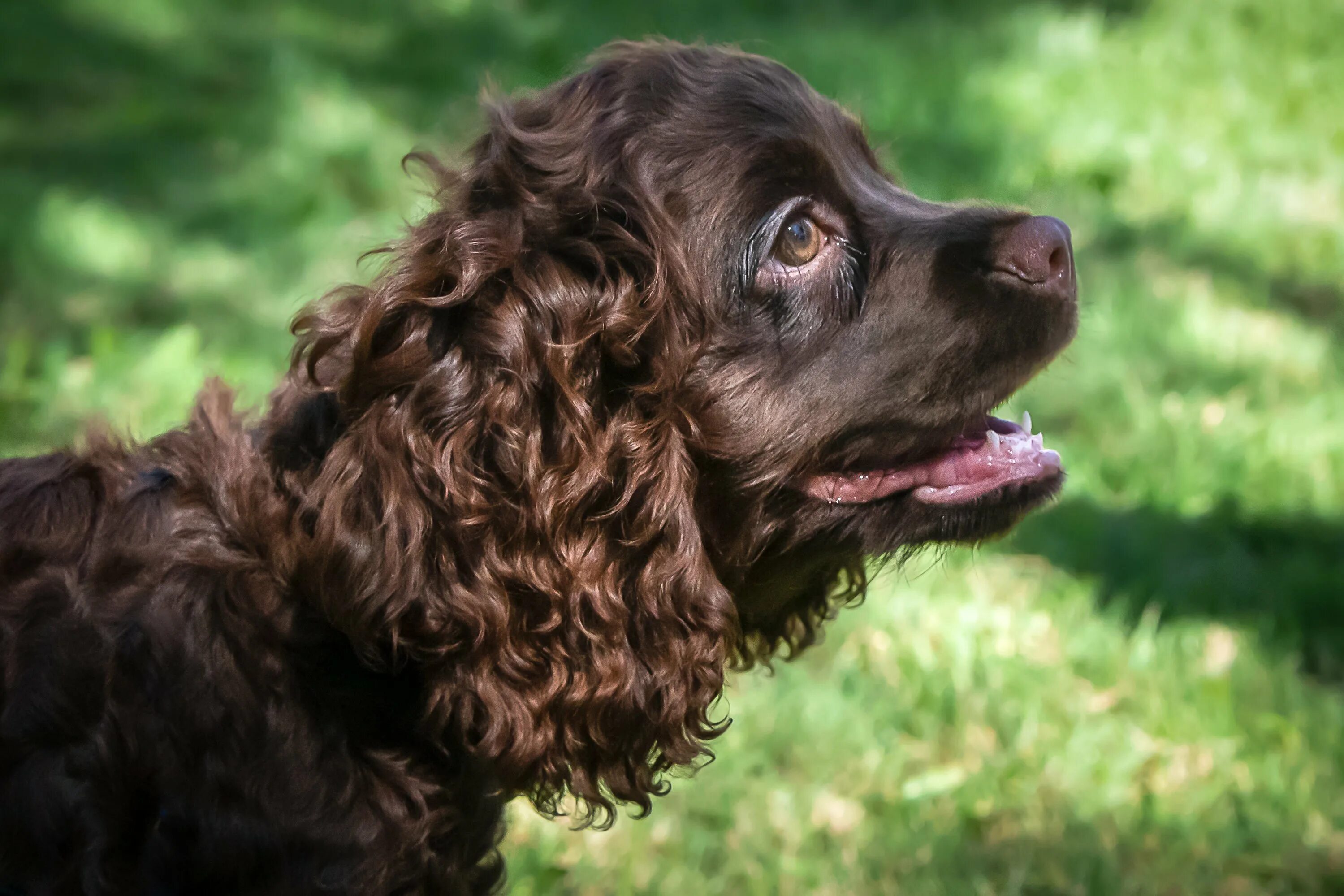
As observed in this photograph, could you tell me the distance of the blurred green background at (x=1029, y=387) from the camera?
3150 mm

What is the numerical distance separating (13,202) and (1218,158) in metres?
5.77

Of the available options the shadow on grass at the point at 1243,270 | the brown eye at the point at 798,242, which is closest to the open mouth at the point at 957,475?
the brown eye at the point at 798,242

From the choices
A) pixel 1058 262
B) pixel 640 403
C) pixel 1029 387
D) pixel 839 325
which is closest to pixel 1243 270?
pixel 1029 387

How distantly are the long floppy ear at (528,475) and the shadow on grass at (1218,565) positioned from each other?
218cm

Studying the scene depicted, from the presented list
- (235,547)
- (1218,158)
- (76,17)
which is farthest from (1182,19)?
(235,547)

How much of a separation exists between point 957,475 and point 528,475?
839 mm

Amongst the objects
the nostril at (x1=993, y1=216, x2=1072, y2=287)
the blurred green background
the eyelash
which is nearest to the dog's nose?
the nostril at (x1=993, y1=216, x2=1072, y2=287)

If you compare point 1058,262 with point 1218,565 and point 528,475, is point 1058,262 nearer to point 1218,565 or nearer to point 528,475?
point 528,475

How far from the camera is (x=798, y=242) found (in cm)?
229

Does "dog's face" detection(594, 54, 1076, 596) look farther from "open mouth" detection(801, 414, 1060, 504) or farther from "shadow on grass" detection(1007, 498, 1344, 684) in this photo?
"shadow on grass" detection(1007, 498, 1344, 684)

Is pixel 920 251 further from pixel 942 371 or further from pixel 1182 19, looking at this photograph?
pixel 1182 19

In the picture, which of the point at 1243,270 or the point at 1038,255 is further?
the point at 1243,270

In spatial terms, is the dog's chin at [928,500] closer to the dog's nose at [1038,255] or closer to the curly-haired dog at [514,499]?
the curly-haired dog at [514,499]

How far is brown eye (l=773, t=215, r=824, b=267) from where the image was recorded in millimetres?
2271
